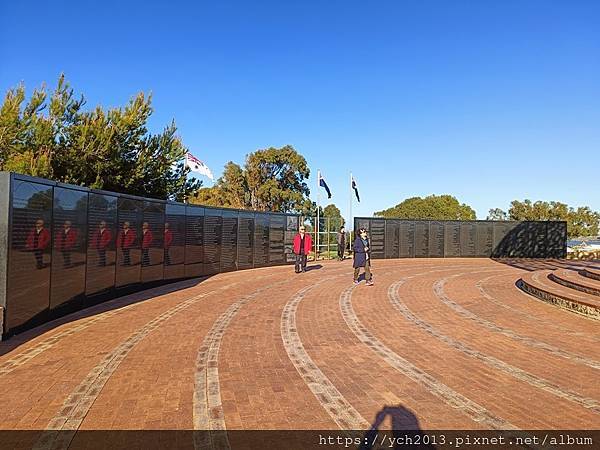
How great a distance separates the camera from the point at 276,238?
68.9 feet

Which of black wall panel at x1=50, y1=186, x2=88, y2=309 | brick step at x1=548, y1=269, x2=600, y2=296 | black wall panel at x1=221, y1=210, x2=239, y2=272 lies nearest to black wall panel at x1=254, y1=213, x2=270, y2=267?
black wall panel at x1=221, y1=210, x2=239, y2=272

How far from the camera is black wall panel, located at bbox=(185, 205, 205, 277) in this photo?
15.1 m

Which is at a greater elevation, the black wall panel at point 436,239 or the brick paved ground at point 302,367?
the black wall panel at point 436,239

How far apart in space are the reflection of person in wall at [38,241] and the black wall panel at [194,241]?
270 inches

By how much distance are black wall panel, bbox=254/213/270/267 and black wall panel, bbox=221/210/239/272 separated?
145 centimetres

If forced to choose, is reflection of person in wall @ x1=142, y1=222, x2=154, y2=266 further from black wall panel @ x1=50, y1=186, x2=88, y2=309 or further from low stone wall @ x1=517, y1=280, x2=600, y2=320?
low stone wall @ x1=517, y1=280, x2=600, y2=320

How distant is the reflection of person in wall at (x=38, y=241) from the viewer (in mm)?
7668

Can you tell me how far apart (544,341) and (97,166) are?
18.5 meters

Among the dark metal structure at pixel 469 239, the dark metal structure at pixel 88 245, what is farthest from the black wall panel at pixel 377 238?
the dark metal structure at pixel 88 245

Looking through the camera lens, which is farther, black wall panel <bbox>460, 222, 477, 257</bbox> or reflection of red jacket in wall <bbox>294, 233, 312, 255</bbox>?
black wall panel <bbox>460, 222, 477, 257</bbox>

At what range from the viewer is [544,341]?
710 cm

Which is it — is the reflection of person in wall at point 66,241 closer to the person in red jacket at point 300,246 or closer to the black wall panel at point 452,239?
the person in red jacket at point 300,246

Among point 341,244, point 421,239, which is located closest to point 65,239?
point 341,244

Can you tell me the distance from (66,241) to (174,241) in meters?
5.41
